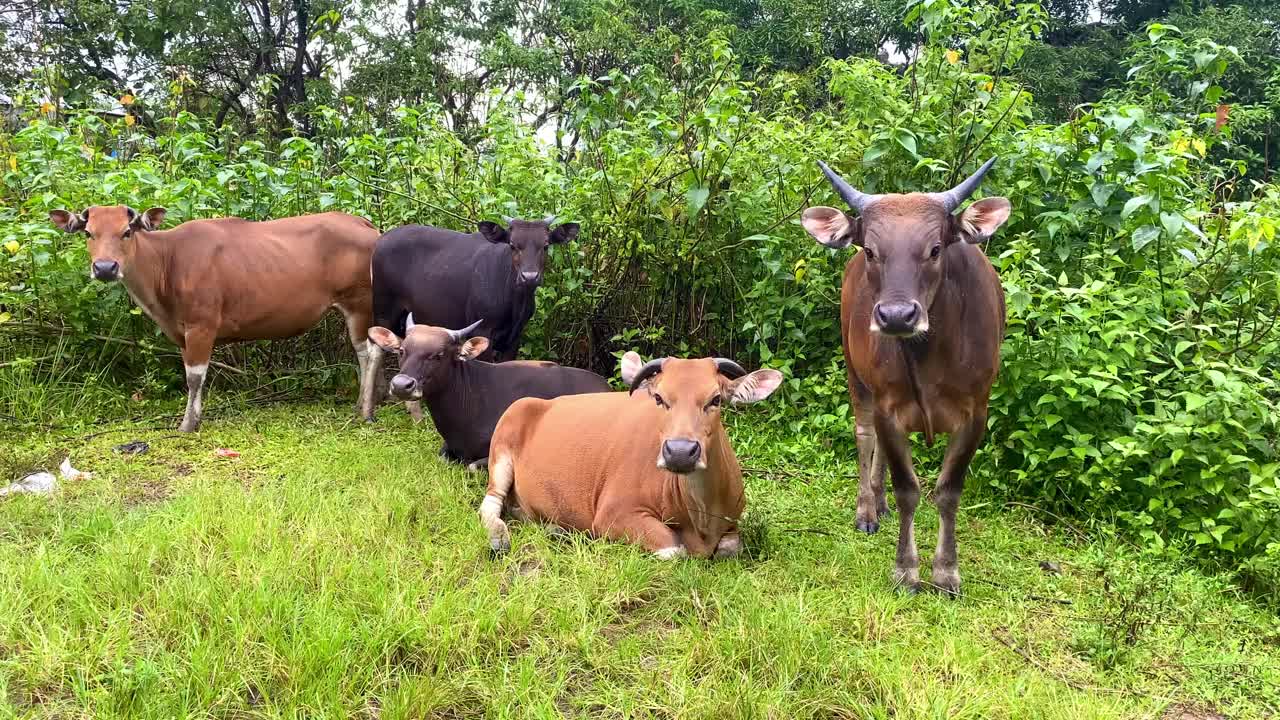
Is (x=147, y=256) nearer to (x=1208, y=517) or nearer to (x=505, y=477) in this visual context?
(x=505, y=477)

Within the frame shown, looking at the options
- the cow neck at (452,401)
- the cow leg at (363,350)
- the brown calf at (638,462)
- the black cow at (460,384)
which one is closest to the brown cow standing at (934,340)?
the brown calf at (638,462)

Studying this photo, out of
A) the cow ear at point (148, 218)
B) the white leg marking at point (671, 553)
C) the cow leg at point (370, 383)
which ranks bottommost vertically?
the cow leg at point (370, 383)

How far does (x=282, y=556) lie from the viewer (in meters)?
3.30

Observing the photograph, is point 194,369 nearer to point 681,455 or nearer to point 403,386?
point 403,386

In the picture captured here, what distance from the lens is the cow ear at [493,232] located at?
6055 millimetres

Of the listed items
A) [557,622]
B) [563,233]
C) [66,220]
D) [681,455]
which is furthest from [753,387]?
[66,220]

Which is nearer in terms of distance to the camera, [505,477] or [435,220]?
[505,477]

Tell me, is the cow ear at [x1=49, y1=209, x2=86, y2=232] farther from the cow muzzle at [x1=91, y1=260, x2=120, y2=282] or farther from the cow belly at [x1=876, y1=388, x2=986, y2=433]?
the cow belly at [x1=876, y1=388, x2=986, y2=433]

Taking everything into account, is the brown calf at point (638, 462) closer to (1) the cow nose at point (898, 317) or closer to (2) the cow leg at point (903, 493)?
(2) the cow leg at point (903, 493)

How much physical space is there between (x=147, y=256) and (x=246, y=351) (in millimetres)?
1555

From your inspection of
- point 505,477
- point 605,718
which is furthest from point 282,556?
point 605,718

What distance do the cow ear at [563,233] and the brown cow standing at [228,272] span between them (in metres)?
1.66

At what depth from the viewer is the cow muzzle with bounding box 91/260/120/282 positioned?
5.67m

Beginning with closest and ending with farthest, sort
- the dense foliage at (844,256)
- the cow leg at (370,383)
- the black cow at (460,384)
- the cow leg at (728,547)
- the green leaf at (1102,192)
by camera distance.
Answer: the cow leg at (728,547), the dense foliage at (844,256), the green leaf at (1102,192), the black cow at (460,384), the cow leg at (370,383)
